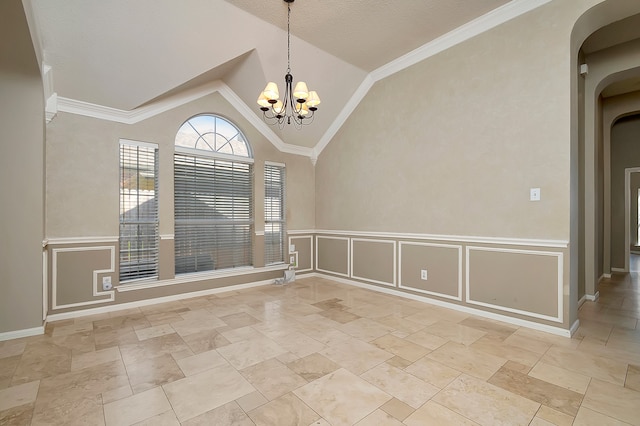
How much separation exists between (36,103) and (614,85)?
785cm

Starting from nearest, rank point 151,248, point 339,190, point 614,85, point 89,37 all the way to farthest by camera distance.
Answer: point 89,37
point 151,248
point 614,85
point 339,190

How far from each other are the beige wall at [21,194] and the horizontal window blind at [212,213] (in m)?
1.50

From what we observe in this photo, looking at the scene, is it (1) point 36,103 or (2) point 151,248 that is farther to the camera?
(2) point 151,248

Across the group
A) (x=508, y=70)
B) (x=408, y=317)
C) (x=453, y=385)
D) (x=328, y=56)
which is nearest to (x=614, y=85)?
(x=508, y=70)

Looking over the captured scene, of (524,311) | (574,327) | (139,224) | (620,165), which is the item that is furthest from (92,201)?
(620,165)

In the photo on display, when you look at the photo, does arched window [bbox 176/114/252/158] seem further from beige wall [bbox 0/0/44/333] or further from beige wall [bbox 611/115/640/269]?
beige wall [bbox 611/115/640/269]

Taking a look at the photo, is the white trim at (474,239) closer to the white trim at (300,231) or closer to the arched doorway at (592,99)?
the arched doorway at (592,99)

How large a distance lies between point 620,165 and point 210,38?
833cm

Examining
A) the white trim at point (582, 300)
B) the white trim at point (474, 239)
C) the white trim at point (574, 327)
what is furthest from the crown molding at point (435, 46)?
the white trim at point (582, 300)

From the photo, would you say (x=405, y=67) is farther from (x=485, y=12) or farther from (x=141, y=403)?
(x=141, y=403)

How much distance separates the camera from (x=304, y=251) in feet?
18.6

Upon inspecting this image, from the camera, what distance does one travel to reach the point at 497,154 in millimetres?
3301

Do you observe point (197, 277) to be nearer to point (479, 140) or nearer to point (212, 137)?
point (212, 137)

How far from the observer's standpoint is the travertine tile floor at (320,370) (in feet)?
5.75
